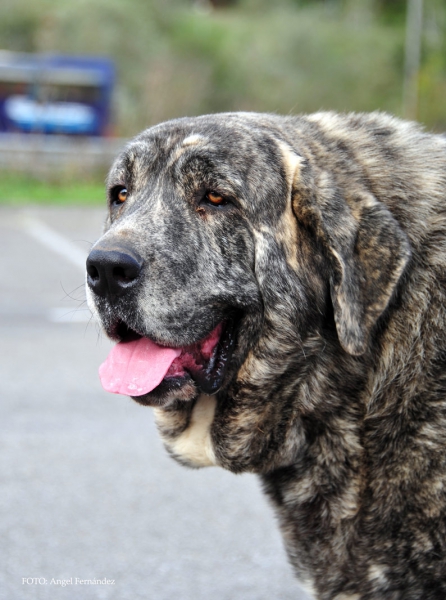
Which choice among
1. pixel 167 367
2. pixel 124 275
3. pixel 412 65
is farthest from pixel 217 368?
pixel 412 65

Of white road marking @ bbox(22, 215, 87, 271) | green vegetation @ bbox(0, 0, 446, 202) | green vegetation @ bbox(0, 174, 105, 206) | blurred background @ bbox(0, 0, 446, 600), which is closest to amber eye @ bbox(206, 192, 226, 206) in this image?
blurred background @ bbox(0, 0, 446, 600)

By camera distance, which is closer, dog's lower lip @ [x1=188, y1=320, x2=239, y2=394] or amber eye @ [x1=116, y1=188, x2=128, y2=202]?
dog's lower lip @ [x1=188, y1=320, x2=239, y2=394]

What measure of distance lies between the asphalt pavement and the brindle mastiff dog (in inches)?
37.9

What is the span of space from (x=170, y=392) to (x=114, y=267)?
19.0 inches

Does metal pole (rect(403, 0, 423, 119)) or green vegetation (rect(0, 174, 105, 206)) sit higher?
green vegetation (rect(0, 174, 105, 206))

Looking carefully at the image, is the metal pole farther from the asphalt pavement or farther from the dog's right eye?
the dog's right eye

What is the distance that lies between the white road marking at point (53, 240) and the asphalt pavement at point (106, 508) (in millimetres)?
4378

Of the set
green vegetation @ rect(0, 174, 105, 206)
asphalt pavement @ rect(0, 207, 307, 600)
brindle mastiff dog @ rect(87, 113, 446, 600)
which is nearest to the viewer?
brindle mastiff dog @ rect(87, 113, 446, 600)

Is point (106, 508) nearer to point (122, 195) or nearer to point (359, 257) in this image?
point (122, 195)

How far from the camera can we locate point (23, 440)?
5039mm

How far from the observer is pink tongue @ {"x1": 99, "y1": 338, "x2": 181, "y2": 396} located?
9.01 ft

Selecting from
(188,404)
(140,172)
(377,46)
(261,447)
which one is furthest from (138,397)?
(377,46)

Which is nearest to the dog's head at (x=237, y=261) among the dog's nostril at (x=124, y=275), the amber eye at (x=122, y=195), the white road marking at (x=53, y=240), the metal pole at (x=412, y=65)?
the dog's nostril at (x=124, y=275)

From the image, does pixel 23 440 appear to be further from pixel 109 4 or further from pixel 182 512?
pixel 109 4
